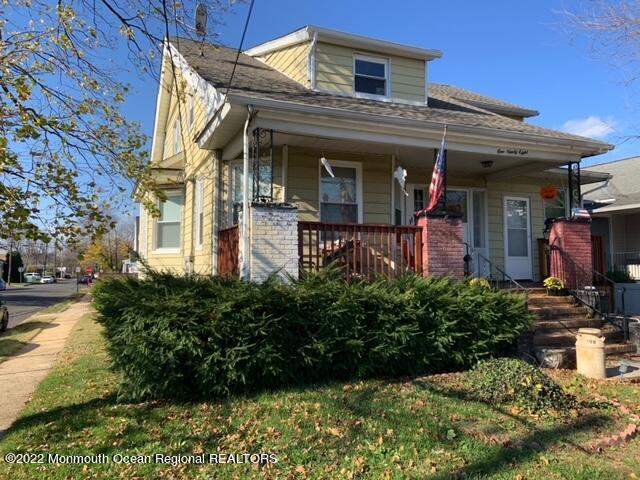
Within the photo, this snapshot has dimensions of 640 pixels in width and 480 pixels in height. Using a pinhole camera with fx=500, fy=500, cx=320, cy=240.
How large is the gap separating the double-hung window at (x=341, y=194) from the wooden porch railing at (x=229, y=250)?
2138mm

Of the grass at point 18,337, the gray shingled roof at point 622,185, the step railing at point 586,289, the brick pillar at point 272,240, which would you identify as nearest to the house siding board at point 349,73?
the brick pillar at point 272,240

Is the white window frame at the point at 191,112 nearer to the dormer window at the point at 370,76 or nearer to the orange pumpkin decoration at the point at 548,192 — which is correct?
the dormer window at the point at 370,76

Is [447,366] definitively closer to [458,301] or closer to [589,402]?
[458,301]

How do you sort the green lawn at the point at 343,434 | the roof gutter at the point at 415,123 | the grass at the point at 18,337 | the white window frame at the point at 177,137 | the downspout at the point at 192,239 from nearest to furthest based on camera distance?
the green lawn at the point at 343,434
the roof gutter at the point at 415,123
the grass at the point at 18,337
the downspout at the point at 192,239
the white window frame at the point at 177,137

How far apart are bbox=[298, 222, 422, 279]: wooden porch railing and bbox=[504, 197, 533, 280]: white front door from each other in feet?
17.0

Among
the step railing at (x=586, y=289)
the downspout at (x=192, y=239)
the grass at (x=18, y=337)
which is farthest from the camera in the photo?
the downspout at (x=192, y=239)

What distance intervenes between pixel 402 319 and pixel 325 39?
23.6 ft

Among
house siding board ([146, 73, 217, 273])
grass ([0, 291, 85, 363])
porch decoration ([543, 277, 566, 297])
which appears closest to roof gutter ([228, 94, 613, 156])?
porch decoration ([543, 277, 566, 297])

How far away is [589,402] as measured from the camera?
5891 mm

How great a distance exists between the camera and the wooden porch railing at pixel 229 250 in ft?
27.9

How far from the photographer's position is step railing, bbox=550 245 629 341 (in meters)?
9.34

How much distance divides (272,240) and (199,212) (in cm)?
532

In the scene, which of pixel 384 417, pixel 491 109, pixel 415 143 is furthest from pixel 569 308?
pixel 491 109

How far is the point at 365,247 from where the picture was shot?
28.9 ft
